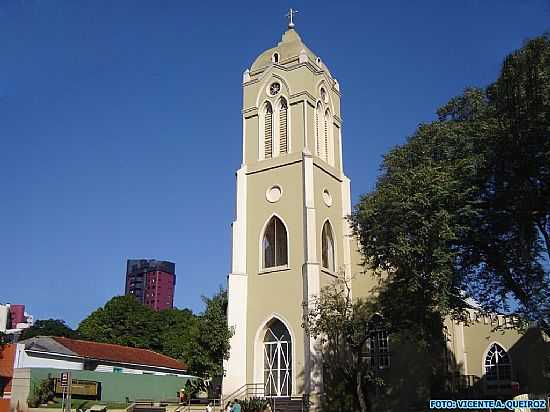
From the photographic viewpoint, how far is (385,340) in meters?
31.0

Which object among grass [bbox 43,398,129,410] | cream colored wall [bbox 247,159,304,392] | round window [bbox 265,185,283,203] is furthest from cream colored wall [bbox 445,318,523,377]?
grass [bbox 43,398,129,410]

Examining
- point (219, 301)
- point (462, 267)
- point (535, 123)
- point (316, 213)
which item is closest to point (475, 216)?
point (462, 267)

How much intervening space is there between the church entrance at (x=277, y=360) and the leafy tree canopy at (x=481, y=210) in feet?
22.4

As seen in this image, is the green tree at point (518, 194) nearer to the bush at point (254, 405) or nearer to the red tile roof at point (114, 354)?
the bush at point (254, 405)

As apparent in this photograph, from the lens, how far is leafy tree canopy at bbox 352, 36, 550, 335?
20984mm

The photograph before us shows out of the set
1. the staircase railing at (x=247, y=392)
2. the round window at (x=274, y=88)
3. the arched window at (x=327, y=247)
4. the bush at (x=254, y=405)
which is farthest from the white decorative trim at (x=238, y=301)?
the round window at (x=274, y=88)

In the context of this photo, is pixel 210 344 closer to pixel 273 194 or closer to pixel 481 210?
pixel 273 194

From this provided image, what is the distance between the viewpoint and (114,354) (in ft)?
138

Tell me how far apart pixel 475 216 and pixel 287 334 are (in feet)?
37.4

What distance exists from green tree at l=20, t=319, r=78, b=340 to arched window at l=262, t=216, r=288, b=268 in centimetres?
4029

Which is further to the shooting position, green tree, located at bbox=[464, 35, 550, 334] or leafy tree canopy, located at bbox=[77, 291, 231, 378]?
leafy tree canopy, located at bbox=[77, 291, 231, 378]

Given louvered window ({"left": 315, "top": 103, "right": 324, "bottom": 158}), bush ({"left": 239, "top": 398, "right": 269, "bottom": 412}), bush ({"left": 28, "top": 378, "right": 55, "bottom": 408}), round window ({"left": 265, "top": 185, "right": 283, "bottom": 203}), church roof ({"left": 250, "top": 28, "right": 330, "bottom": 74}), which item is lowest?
bush ({"left": 239, "top": 398, "right": 269, "bottom": 412})

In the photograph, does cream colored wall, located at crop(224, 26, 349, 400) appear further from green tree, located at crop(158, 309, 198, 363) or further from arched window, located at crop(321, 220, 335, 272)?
green tree, located at crop(158, 309, 198, 363)

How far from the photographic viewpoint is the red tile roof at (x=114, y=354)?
1553 inches
